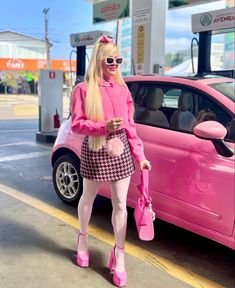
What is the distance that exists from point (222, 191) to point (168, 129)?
32.4 inches

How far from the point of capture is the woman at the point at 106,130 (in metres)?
2.72

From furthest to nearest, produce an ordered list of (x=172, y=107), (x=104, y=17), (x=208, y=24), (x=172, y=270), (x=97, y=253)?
(x=104, y=17)
(x=208, y=24)
(x=172, y=107)
(x=97, y=253)
(x=172, y=270)

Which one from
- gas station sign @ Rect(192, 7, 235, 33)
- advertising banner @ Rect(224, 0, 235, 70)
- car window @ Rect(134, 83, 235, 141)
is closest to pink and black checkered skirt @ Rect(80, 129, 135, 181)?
car window @ Rect(134, 83, 235, 141)

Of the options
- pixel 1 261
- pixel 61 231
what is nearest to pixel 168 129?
pixel 61 231

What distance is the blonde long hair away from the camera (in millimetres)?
2703

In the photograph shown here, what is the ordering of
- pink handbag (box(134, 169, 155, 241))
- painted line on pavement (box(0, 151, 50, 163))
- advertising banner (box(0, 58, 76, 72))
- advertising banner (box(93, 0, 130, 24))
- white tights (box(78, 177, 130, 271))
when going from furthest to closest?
1. advertising banner (box(0, 58, 76, 72))
2. advertising banner (box(93, 0, 130, 24))
3. painted line on pavement (box(0, 151, 50, 163))
4. white tights (box(78, 177, 130, 271))
5. pink handbag (box(134, 169, 155, 241))

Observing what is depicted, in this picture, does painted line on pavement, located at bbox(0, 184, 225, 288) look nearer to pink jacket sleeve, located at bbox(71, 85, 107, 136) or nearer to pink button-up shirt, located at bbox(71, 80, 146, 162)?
pink button-up shirt, located at bbox(71, 80, 146, 162)

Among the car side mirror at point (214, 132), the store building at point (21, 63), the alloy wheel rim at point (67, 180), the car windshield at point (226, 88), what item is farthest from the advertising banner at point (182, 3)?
the store building at point (21, 63)

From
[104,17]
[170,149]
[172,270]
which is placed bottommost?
[172,270]

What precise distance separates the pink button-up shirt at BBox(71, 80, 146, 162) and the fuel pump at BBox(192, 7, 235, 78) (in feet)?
13.4

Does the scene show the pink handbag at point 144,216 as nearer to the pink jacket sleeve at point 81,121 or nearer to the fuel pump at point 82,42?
the pink jacket sleeve at point 81,121

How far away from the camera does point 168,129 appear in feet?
11.6

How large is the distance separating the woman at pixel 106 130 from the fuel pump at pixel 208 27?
4.10m

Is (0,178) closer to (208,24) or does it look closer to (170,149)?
(170,149)
